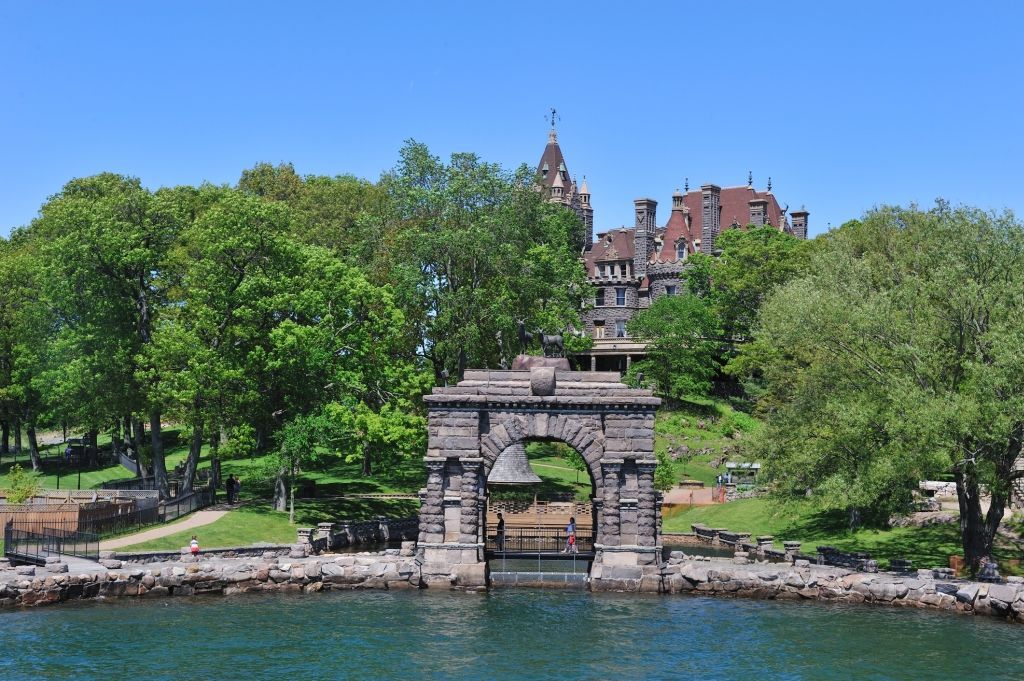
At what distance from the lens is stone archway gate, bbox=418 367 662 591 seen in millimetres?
45500

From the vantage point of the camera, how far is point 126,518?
2119 inches

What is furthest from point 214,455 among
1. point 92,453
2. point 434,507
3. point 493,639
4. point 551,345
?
point 493,639

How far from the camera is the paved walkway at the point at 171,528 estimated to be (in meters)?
50.4

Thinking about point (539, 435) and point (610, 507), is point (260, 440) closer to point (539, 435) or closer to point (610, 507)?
point (539, 435)

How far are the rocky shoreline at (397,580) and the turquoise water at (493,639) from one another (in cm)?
96

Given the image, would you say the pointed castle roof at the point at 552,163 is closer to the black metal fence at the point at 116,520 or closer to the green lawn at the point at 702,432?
the green lawn at the point at 702,432

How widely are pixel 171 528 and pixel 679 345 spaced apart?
185 ft

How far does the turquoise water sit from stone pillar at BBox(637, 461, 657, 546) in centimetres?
260

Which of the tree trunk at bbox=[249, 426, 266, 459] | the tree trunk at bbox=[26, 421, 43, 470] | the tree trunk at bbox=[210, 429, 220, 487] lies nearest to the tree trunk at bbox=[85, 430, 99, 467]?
the tree trunk at bbox=[26, 421, 43, 470]

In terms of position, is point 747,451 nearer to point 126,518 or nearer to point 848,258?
point 848,258

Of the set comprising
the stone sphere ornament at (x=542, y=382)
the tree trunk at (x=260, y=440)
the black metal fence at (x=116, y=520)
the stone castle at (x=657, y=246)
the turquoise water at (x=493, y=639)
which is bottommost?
the turquoise water at (x=493, y=639)

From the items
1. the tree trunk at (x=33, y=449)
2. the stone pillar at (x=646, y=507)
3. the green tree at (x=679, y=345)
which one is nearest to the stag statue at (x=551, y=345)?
the stone pillar at (x=646, y=507)

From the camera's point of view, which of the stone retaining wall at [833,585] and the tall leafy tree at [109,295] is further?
the tall leafy tree at [109,295]

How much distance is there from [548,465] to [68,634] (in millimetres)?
50421
